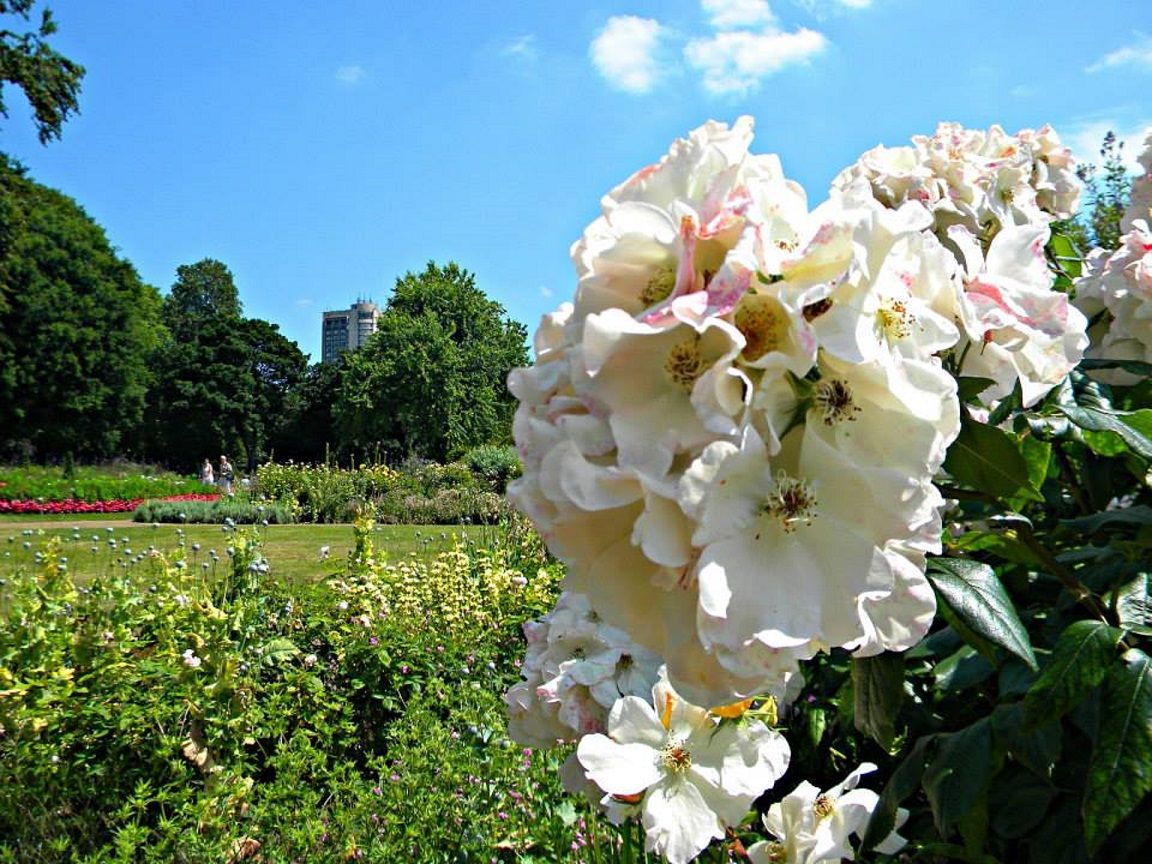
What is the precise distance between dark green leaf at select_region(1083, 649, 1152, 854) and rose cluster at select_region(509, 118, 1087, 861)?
37 centimetres

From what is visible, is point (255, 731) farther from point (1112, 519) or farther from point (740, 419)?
point (740, 419)

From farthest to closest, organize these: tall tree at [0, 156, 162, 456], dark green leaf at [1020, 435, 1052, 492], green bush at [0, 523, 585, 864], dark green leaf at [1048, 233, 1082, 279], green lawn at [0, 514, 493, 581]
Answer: tall tree at [0, 156, 162, 456], green lawn at [0, 514, 493, 581], green bush at [0, 523, 585, 864], dark green leaf at [1048, 233, 1082, 279], dark green leaf at [1020, 435, 1052, 492]

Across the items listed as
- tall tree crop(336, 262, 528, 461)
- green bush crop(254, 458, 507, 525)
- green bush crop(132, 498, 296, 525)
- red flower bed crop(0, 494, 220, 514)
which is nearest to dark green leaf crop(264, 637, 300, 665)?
green bush crop(254, 458, 507, 525)

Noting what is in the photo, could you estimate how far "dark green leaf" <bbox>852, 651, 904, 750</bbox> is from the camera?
0.87 m

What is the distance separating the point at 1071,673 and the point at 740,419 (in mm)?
542

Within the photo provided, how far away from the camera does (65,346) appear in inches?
1331

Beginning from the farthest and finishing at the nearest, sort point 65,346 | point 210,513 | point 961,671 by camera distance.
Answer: point 65,346
point 210,513
point 961,671

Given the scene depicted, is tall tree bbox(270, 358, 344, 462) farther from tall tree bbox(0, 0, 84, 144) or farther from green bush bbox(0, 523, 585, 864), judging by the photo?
green bush bbox(0, 523, 585, 864)

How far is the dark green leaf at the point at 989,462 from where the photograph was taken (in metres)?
0.88

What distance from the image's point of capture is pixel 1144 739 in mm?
955

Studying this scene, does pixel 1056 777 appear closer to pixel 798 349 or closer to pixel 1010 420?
pixel 1010 420

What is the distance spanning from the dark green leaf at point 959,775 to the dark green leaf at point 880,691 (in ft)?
0.74

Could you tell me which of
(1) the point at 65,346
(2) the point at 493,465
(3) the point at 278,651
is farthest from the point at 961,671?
(1) the point at 65,346

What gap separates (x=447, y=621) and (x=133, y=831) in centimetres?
Answer: 252
